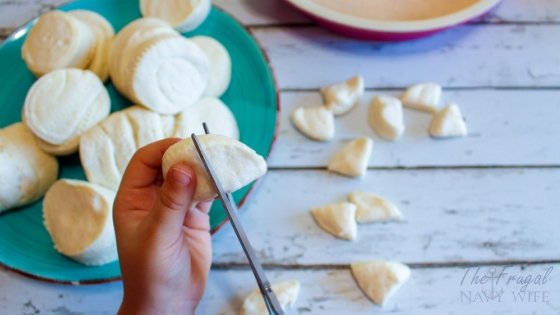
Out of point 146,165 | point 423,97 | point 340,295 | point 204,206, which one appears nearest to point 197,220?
point 204,206

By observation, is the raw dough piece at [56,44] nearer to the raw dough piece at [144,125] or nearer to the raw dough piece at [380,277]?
the raw dough piece at [144,125]

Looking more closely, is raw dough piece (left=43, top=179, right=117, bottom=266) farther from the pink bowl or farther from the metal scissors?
the pink bowl

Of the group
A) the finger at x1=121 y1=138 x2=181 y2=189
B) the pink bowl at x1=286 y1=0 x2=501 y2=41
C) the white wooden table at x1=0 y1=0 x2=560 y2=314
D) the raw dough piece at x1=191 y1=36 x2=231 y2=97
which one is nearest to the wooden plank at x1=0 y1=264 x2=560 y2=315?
the white wooden table at x1=0 y1=0 x2=560 y2=314

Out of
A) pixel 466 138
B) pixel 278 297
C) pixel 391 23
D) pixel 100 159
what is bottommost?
pixel 278 297

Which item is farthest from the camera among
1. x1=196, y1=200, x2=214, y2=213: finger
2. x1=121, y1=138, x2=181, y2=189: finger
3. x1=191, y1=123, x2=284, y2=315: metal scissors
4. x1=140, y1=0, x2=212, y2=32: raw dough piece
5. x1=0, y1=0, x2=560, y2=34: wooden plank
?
x1=0, y1=0, x2=560, y2=34: wooden plank

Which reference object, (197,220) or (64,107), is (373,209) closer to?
(197,220)

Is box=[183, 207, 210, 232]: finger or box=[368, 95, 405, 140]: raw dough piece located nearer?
box=[183, 207, 210, 232]: finger
